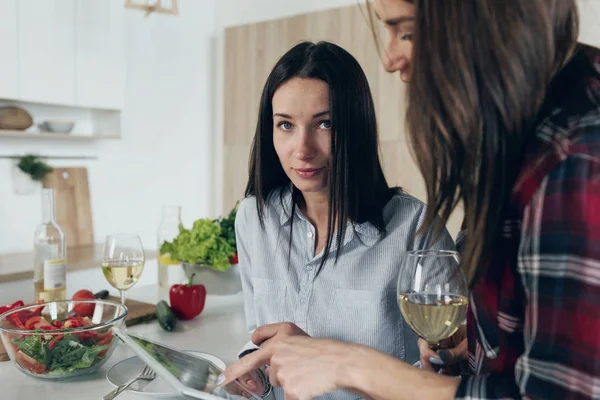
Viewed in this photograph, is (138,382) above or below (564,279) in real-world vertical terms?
below

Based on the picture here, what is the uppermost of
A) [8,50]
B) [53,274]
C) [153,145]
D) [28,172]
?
[8,50]

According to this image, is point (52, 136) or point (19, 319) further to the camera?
point (52, 136)

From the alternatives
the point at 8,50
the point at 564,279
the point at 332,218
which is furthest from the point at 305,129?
the point at 8,50

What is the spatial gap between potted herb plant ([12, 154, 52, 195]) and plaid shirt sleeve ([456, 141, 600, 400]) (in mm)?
3240

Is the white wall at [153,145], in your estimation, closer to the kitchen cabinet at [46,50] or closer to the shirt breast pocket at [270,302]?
the kitchen cabinet at [46,50]

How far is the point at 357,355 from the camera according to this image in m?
0.75

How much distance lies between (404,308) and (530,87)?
42cm

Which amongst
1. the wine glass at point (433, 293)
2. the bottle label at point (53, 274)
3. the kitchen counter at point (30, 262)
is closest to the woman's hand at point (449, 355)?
the wine glass at point (433, 293)

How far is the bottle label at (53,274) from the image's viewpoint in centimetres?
148

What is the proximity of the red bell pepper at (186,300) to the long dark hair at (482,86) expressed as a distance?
1.05 meters

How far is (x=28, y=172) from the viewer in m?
3.30

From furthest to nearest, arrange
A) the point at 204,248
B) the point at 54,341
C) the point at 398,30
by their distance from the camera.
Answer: the point at 204,248 < the point at 54,341 < the point at 398,30

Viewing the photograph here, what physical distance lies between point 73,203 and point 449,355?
10.1ft

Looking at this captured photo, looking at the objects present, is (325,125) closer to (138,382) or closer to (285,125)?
(285,125)
